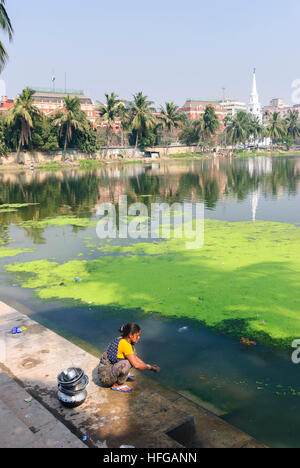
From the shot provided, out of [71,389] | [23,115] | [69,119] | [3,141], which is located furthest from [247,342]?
[69,119]

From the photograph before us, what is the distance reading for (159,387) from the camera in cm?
487

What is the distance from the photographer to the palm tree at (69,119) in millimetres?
63344

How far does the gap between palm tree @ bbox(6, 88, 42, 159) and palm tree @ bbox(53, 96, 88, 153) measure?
12.5 feet

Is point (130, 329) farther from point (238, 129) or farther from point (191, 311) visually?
point (238, 129)

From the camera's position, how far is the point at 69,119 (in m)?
63.6

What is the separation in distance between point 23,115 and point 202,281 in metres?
56.1

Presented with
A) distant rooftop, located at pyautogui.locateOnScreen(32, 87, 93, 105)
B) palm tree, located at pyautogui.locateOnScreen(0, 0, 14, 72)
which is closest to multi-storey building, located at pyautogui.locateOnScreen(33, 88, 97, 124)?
distant rooftop, located at pyautogui.locateOnScreen(32, 87, 93, 105)

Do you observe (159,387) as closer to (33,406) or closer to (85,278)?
(33,406)

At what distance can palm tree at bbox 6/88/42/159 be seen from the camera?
57500 mm

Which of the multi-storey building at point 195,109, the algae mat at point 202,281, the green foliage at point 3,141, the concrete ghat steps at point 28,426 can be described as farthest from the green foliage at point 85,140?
the multi-storey building at point 195,109

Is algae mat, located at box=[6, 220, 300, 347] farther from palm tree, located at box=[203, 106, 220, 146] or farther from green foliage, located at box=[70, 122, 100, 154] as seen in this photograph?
palm tree, located at box=[203, 106, 220, 146]

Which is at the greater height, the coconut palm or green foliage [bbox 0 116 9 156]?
the coconut palm

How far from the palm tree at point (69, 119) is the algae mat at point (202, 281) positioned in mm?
55979

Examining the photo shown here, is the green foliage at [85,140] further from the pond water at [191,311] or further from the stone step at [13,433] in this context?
the stone step at [13,433]
